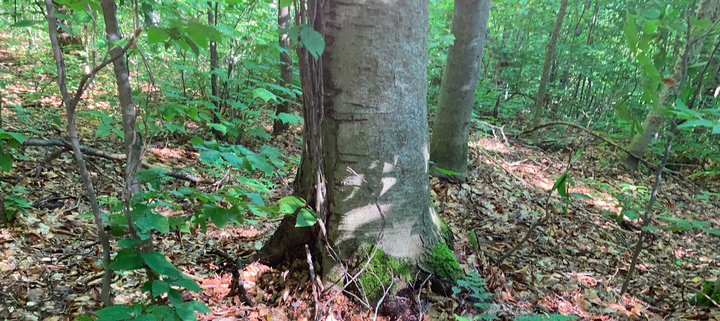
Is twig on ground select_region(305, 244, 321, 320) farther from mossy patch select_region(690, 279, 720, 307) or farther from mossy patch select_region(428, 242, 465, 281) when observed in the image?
mossy patch select_region(690, 279, 720, 307)

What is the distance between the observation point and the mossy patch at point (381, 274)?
1975 mm

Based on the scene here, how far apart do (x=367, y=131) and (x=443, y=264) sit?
0.85 metres

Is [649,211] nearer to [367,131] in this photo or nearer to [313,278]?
[367,131]

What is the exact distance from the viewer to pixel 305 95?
1830mm

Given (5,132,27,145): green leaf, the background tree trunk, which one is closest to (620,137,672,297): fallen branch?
(5,132,27,145): green leaf

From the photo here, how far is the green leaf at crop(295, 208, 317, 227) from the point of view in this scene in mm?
1750

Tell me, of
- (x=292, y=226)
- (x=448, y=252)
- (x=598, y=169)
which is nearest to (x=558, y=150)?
(x=598, y=169)

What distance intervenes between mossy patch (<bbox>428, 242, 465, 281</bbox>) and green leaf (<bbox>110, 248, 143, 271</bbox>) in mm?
1388

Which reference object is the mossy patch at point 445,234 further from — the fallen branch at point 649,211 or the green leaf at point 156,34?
the green leaf at point 156,34

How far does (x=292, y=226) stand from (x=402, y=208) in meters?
0.64

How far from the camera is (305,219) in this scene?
1.77 m

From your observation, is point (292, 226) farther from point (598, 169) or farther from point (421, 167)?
point (598, 169)

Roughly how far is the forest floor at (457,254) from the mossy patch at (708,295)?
7cm

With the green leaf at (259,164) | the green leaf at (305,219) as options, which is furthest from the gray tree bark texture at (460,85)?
the green leaf at (259,164)
